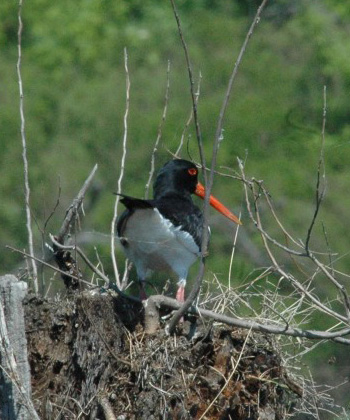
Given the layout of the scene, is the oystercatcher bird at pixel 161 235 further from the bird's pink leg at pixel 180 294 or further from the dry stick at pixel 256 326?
the dry stick at pixel 256 326

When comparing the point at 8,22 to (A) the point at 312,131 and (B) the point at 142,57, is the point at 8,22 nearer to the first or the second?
(B) the point at 142,57

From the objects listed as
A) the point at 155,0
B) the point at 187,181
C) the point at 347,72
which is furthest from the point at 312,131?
the point at 187,181

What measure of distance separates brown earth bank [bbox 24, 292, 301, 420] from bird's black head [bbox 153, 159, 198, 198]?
2148 mm

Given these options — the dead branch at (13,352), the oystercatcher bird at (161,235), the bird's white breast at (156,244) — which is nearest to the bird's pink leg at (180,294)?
the oystercatcher bird at (161,235)

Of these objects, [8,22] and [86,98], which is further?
[8,22]

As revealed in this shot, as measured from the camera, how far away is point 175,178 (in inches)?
348

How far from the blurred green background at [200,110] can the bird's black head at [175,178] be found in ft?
17.4

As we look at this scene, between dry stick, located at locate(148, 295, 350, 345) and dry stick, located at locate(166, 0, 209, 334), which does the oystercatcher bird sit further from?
dry stick, located at locate(166, 0, 209, 334)

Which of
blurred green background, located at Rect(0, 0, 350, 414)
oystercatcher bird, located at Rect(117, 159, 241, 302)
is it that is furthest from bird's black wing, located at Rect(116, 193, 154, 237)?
blurred green background, located at Rect(0, 0, 350, 414)

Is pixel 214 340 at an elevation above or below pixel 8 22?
above

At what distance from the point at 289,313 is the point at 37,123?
46.4ft

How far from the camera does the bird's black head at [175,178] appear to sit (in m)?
8.79

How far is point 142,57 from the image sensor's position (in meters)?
22.1

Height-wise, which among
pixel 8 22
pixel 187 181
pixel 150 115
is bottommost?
pixel 8 22
